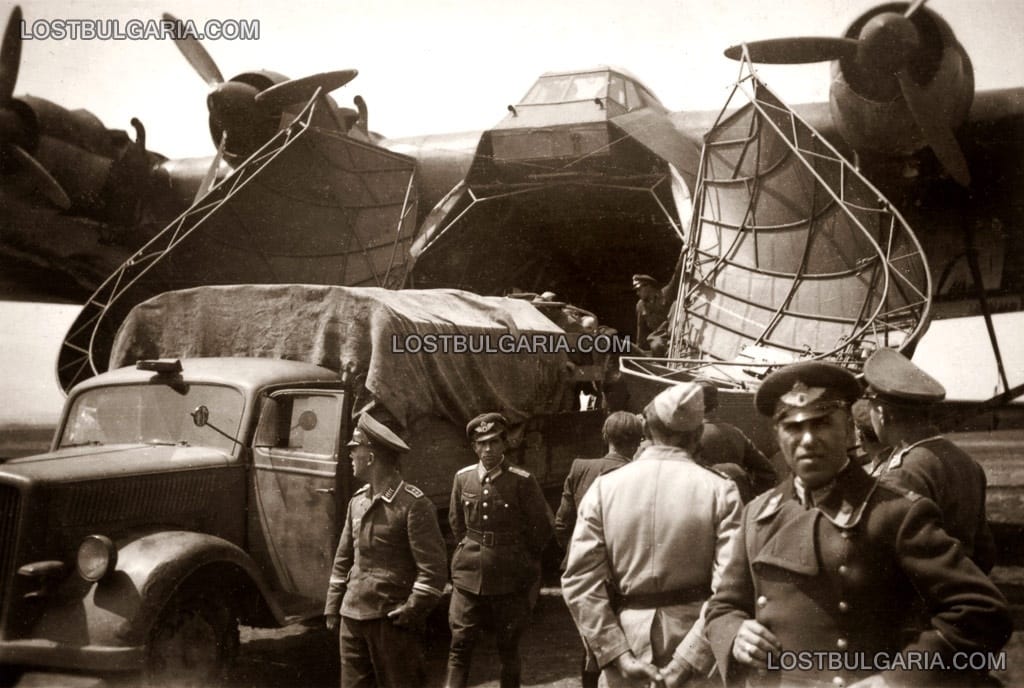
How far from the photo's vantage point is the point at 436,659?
220 inches

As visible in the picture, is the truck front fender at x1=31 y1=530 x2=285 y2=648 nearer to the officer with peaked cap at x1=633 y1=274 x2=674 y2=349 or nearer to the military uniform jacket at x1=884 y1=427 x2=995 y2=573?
the military uniform jacket at x1=884 y1=427 x2=995 y2=573

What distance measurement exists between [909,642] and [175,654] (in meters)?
3.38

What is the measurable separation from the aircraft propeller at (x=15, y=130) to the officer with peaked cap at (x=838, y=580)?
1108cm

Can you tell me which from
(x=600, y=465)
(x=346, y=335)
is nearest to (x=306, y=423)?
(x=346, y=335)

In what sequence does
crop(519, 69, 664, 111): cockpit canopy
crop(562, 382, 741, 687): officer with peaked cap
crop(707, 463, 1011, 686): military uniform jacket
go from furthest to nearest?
1. crop(519, 69, 664, 111): cockpit canopy
2. crop(562, 382, 741, 687): officer with peaked cap
3. crop(707, 463, 1011, 686): military uniform jacket

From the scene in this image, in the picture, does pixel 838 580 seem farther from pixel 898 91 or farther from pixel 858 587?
pixel 898 91

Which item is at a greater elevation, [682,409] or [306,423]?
[682,409]

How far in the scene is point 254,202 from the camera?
34.0ft

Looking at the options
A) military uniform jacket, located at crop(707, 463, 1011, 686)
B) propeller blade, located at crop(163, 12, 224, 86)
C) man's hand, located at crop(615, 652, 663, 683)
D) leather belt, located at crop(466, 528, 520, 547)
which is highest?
A: propeller blade, located at crop(163, 12, 224, 86)

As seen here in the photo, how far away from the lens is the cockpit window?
12562 millimetres

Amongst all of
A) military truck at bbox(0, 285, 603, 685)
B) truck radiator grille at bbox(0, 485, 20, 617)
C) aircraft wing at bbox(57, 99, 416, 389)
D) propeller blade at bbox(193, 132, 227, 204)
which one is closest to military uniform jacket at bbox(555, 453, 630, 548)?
military truck at bbox(0, 285, 603, 685)

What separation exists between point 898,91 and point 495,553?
7.54 m

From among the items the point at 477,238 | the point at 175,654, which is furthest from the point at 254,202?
the point at 175,654

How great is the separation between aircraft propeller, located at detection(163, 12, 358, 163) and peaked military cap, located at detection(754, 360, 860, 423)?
32.9 ft
